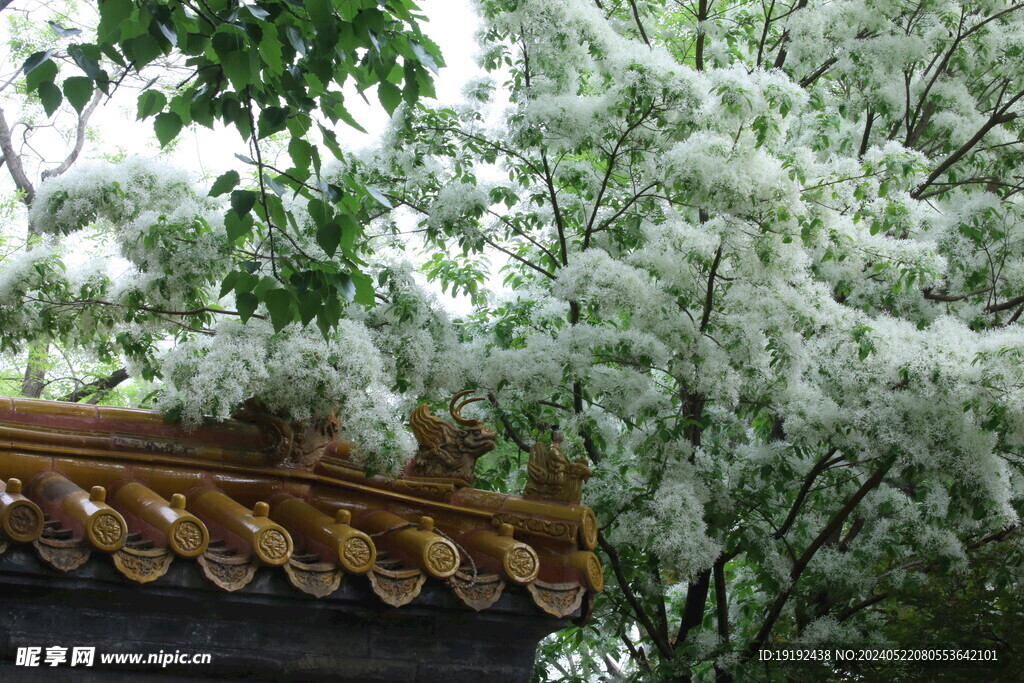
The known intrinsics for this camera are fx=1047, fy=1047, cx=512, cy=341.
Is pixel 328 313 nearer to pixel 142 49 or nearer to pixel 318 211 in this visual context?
pixel 318 211

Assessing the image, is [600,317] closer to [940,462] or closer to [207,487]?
[940,462]

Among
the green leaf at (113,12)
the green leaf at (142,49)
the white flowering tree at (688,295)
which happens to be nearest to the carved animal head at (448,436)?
the white flowering tree at (688,295)

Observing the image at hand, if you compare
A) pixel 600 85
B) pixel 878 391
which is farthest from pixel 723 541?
pixel 600 85

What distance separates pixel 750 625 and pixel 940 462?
3.51m

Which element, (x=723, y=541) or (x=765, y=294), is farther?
(x=723, y=541)

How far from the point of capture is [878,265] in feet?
21.2

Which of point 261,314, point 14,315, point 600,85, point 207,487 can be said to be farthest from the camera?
point 600,85

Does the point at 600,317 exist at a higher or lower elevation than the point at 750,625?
higher

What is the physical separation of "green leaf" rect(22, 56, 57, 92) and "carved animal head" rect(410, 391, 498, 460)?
232 centimetres

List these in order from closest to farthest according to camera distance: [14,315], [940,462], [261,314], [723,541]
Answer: [261,314] < [940,462] < [14,315] < [723,541]

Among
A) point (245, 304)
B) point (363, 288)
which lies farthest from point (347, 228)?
point (245, 304)

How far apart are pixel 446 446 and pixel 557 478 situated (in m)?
0.59

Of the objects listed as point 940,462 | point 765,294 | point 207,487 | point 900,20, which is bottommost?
point 207,487

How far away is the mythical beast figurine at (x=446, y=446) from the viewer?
5.22 metres
